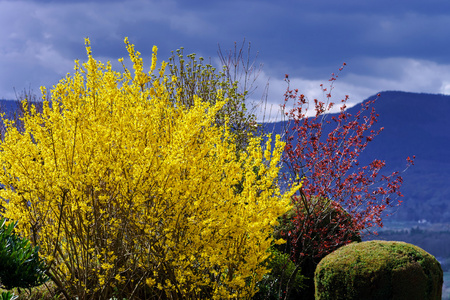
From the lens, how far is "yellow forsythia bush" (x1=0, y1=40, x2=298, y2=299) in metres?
4.46

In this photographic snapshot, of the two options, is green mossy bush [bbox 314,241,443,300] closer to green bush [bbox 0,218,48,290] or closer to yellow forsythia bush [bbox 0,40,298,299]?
yellow forsythia bush [bbox 0,40,298,299]

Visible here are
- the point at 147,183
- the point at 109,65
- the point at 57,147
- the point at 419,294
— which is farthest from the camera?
the point at 419,294

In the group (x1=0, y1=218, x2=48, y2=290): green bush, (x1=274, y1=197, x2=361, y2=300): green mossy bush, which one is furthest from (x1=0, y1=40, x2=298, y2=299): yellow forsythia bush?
(x1=274, y1=197, x2=361, y2=300): green mossy bush

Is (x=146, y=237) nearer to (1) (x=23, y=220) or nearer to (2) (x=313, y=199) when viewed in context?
(1) (x=23, y=220)

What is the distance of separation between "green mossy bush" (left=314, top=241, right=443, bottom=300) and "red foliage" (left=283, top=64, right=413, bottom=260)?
41.0 inches

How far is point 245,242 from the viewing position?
4887 millimetres

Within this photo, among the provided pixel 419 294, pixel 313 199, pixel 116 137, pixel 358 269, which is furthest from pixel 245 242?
pixel 313 199

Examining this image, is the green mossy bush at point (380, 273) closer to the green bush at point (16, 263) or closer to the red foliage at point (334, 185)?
the red foliage at point (334, 185)

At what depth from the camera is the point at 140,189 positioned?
4312 mm

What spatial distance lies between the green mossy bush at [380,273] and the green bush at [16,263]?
3.87 metres

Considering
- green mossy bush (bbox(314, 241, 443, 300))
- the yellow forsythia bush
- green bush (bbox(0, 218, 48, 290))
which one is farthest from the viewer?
A: green mossy bush (bbox(314, 241, 443, 300))

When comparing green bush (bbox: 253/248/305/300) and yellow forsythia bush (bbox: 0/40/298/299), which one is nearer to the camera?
yellow forsythia bush (bbox: 0/40/298/299)

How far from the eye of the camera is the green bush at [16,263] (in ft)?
12.7

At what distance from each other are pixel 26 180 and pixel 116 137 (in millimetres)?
1040
